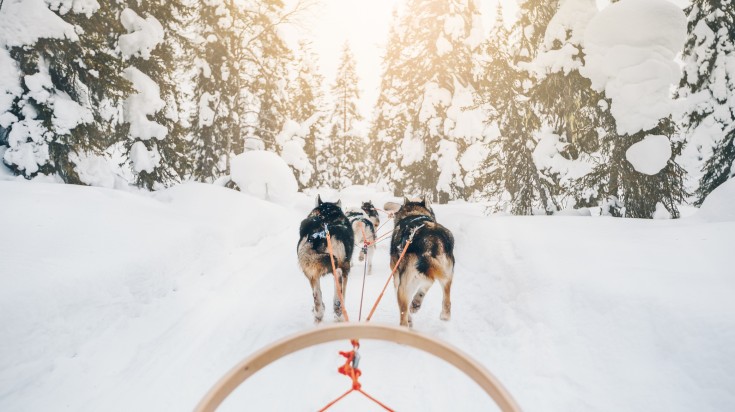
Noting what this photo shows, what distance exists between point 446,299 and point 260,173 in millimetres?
10234

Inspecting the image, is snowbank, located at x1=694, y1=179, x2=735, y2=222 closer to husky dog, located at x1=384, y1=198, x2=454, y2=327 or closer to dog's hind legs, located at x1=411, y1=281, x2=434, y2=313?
husky dog, located at x1=384, y1=198, x2=454, y2=327

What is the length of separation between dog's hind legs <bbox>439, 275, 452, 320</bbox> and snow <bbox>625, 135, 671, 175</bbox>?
17.2 ft

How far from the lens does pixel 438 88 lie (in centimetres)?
1565

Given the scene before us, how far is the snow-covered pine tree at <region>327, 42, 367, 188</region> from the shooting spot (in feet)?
105

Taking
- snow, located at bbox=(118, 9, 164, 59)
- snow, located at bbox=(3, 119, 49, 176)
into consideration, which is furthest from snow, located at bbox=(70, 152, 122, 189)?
snow, located at bbox=(118, 9, 164, 59)

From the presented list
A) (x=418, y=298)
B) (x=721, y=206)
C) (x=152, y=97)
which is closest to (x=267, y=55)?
(x=152, y=97)

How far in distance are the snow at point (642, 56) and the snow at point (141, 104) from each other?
11.5 m

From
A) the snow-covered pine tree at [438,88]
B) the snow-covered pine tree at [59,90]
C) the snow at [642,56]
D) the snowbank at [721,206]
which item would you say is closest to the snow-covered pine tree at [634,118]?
the snow at [642,56]

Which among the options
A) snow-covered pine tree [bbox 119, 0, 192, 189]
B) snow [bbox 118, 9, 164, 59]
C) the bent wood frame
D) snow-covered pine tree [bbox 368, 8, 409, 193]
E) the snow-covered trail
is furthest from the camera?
snow-covered pine tree [bbox 368, 8, 409, 193]

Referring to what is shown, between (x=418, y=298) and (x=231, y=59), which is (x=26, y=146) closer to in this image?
(x=418, y=298)

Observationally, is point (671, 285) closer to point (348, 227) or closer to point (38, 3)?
point (348, 227)

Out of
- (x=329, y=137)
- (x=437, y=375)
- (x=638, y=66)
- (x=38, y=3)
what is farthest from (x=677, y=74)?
(x=329, y=137)

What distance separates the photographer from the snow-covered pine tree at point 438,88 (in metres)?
15.0

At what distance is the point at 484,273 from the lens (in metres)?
5.78
